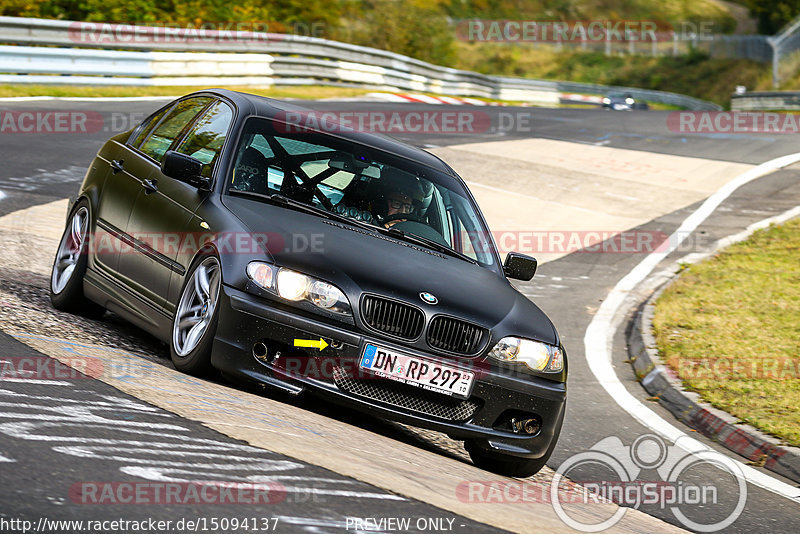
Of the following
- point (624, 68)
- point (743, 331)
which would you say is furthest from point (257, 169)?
point (624, 68)

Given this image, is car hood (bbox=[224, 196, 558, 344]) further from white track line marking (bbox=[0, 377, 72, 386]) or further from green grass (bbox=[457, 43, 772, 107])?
green grass (bbox=[457, 43, 772, 107])

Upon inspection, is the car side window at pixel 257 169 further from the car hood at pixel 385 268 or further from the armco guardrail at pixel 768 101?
the armco guardrail at pixel 768 101

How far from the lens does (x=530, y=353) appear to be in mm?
5828

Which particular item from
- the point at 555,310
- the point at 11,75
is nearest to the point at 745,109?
the point at 11,75

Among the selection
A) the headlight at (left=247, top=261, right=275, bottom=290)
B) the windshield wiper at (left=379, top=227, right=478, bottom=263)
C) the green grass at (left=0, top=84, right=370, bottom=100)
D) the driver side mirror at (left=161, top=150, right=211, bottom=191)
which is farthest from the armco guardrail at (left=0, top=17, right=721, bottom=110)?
the headlight at (left=247, top=261, right=275, bottom=290)

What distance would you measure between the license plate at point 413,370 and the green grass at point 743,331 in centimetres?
295

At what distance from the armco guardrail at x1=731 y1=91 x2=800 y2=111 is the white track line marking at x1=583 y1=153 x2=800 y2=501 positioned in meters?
18.0

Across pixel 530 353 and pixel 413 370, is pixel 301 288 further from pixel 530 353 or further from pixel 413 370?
pixel 530 353

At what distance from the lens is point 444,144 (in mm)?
19312

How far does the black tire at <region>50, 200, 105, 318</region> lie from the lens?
23.6ft

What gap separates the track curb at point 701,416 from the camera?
23.6 feet

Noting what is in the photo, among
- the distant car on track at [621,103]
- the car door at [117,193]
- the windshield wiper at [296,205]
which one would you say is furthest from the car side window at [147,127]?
the distant car on track at [621,103]

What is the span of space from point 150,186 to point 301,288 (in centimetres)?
175

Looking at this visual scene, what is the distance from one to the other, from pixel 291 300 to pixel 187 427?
3.33 feet
